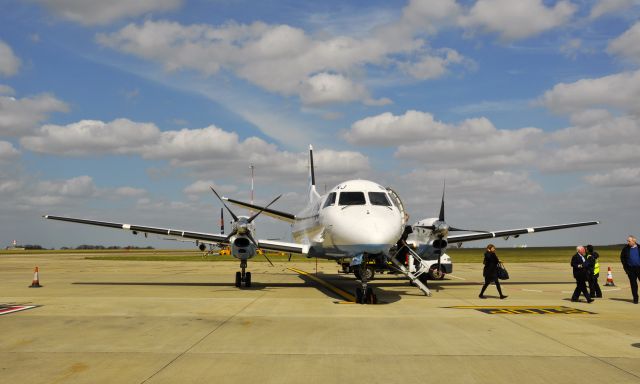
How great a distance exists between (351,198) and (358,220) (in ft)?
4.25

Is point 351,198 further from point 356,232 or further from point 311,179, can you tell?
point 311,179

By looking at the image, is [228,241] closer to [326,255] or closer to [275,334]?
[326,255]

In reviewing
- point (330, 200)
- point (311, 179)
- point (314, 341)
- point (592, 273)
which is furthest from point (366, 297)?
point (311, 179)

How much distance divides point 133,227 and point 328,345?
1454 cm

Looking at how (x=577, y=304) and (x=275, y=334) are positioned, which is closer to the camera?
(x=275, y=334)

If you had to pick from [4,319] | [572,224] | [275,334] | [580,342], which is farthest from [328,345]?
[572,224]

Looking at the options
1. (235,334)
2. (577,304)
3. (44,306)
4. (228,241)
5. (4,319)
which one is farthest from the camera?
(228,241)

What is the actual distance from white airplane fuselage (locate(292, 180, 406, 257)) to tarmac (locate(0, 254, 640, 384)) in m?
1.71

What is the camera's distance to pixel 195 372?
6.63 m

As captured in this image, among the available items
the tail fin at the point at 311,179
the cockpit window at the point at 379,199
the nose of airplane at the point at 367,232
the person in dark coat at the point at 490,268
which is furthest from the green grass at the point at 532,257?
the nose of airplane at the point at 367,232

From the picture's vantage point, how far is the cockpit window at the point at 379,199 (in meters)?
16.0

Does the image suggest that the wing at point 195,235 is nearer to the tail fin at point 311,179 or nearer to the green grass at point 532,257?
the tail fin at point 311,179

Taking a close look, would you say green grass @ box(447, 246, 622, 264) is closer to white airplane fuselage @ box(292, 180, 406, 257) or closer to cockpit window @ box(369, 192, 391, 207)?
white airplane fuselage @ box(292, 180, 406, 257)

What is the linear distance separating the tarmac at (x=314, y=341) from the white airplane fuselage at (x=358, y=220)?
1706 millimetres
